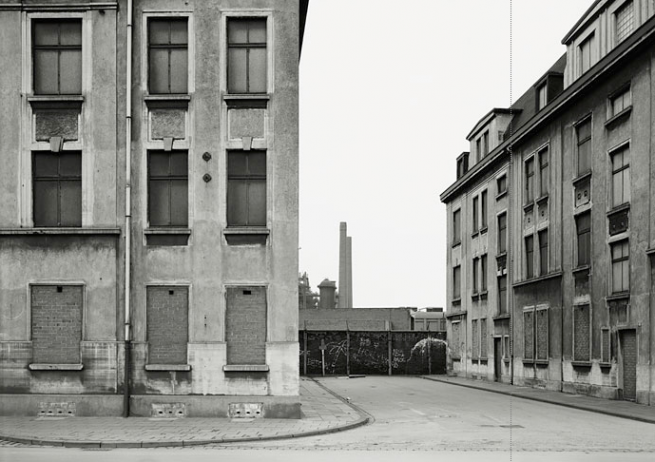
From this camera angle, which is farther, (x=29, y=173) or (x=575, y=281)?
(x=575, y=281)

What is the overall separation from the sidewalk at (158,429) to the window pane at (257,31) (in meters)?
8.93

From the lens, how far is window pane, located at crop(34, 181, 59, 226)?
20.0m

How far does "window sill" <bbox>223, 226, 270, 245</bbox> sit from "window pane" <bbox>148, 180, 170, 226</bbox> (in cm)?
155

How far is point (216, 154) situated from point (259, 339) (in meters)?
4.48

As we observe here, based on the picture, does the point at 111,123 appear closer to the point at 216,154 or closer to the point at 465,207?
the point at 216,154

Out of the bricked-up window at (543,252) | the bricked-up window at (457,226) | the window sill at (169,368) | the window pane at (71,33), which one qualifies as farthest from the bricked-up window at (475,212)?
the window pane at (71,33)

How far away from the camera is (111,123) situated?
786 inches

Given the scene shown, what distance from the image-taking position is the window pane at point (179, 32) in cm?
2019

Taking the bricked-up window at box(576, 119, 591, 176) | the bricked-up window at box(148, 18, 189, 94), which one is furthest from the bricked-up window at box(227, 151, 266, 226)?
the bricked-up window at box(576, 119, 591, 176)

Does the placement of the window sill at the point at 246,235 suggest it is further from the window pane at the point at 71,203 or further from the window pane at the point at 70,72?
the window pane at the point at 70,72

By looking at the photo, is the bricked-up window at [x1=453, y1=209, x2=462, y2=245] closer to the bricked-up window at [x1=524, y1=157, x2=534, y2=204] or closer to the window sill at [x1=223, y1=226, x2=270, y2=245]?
the bricked-up window at [x1=524, y1=157, x2=534, y2=204]

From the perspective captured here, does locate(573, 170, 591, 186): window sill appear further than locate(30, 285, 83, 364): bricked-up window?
Yes

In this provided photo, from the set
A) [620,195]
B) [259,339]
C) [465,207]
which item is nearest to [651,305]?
[620,195]

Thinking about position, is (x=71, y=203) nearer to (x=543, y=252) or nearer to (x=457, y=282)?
(x=543, y=252)
